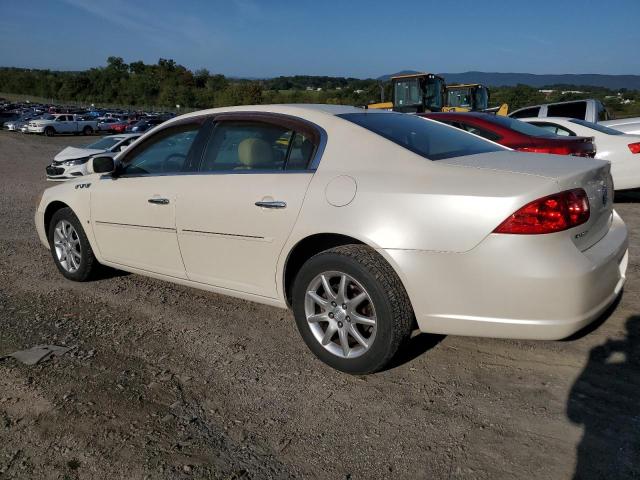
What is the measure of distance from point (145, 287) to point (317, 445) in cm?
292

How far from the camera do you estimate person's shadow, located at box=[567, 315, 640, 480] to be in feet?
7.71

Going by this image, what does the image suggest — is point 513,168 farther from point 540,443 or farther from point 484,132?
point 484,132

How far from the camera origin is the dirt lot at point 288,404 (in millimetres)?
2434

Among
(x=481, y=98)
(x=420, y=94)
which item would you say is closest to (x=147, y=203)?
(x=420, y=94)

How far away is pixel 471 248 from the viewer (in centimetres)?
273

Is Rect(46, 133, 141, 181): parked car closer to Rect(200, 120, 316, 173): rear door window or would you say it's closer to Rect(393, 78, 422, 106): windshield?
Rect(393, 78, 422, 106): windshield

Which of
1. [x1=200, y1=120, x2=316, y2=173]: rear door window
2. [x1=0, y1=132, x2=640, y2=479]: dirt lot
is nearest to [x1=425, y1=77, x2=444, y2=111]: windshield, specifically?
[x1=0, y1=132, x2=640, y2=479]: dirt lot

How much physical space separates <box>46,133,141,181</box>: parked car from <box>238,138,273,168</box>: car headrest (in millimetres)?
9851

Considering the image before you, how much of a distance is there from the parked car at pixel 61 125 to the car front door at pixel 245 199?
39.7 meters

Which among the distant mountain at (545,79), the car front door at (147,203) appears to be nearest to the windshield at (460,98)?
the car front door at (147,203)

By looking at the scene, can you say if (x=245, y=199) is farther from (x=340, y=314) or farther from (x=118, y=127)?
(x=118, y=127)

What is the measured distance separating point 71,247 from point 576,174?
13.9ft

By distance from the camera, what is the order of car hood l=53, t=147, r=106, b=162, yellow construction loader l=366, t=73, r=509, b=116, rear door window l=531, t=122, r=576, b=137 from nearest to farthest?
rear door window l=531, t=122, r=576, b=137, car hood l=53, t=147, r=106, b=162, yellow construction loader l=366, t=73, r=509, b=116

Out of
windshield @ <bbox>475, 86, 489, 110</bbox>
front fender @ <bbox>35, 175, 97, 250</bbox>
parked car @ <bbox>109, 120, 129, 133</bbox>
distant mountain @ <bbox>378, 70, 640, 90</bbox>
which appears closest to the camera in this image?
front fender @ <bbox>35, 175, 97, 250</bbox>
